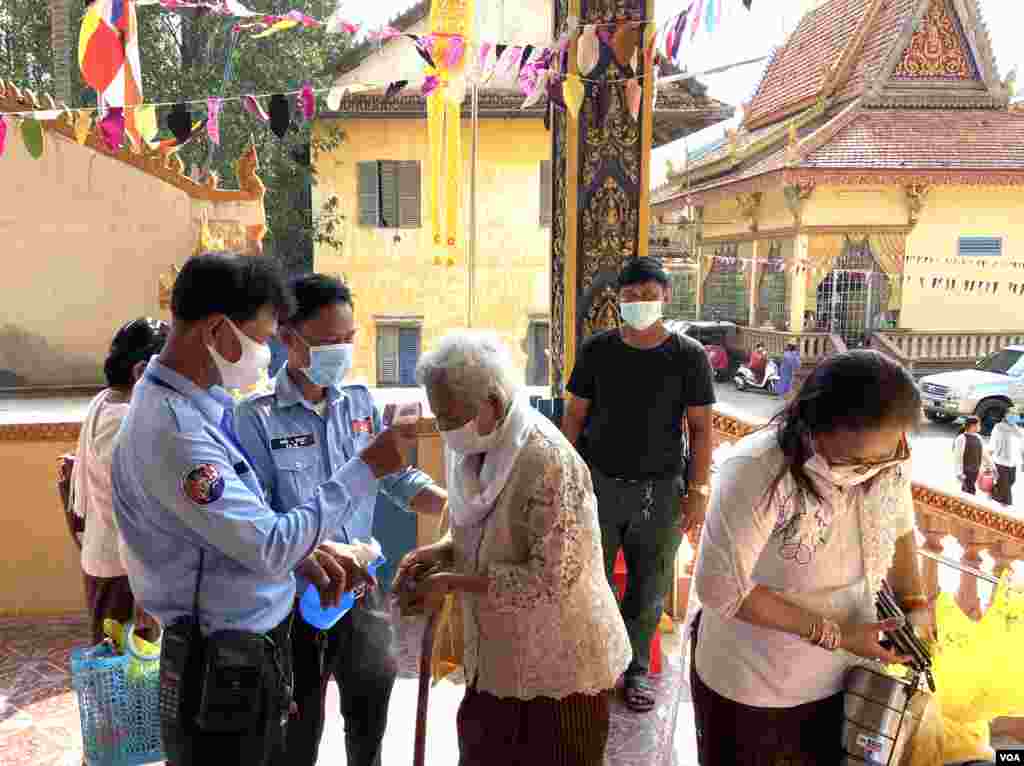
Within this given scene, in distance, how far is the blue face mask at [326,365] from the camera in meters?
2.17

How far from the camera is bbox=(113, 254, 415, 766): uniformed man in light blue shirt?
1497 millimetres

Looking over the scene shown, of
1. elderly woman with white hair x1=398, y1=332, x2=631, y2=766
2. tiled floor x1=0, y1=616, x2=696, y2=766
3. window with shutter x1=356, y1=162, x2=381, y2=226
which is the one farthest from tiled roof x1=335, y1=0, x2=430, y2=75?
elderly woman with white hair x1=398, y1=332, x2=631, y2=766

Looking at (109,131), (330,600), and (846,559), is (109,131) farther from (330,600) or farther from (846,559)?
(846,559)

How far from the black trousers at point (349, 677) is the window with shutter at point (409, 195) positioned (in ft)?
39.4

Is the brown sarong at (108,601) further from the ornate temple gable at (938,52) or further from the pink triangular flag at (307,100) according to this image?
the ornate temple gable at (938,52)

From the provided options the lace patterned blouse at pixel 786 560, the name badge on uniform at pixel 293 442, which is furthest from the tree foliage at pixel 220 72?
the lace patterned blouse at pixel 786 560

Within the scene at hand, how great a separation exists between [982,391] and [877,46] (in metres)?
7.42

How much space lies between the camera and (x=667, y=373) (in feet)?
10.2

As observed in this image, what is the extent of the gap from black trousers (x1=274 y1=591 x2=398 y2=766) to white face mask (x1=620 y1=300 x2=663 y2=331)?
143 cm

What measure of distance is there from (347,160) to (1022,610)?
1292cm

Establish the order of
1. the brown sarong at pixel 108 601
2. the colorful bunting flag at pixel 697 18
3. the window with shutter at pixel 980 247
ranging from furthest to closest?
the window with shutter at pixel 980 247 → the colorful bunting flag at pixel 697 18 → the brown sarong at pixel 108 601

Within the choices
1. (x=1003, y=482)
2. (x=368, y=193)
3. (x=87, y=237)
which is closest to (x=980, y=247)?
(x=1003, y=482)

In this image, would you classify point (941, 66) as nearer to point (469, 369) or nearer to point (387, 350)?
point (387, 350)

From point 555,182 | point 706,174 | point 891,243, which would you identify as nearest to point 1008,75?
point 891,243
